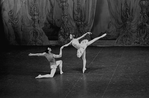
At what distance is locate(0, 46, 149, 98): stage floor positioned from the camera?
845 cm

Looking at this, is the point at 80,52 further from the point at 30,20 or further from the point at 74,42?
the point at 30,20

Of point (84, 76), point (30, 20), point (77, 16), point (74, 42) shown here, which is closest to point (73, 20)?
point (77, 16)

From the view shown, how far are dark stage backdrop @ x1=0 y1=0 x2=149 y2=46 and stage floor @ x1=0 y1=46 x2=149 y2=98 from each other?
80 cm

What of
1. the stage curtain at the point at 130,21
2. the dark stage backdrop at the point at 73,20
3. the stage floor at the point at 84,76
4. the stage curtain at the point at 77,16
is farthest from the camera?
the stage curtain at the point at 77,16

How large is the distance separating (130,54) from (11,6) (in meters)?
5.07

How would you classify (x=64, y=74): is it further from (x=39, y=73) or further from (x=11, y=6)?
(x=11, y=6)

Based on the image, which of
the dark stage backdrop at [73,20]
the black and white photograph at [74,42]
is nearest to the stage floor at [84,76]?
the black and white photograph at [74,42]

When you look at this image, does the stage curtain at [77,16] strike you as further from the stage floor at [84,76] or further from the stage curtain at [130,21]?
the stage floor at [84,76]

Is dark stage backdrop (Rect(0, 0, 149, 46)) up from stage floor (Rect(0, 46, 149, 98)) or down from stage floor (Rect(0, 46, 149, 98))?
up

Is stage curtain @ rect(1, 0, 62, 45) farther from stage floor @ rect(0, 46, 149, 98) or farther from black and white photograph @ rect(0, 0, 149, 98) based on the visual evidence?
stage floor @ rect(0, 46, 149, 98)

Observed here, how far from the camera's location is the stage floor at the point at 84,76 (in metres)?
8.45

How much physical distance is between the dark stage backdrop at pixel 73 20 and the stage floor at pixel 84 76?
796mm

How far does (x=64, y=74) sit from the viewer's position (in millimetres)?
10016

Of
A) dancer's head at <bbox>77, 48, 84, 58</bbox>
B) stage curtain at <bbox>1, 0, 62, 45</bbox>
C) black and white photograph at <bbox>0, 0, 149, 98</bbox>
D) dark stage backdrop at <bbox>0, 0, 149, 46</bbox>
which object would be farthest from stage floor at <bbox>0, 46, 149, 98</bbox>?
stage curtain at <bbox>1, 0, 62, 45</bbox>
